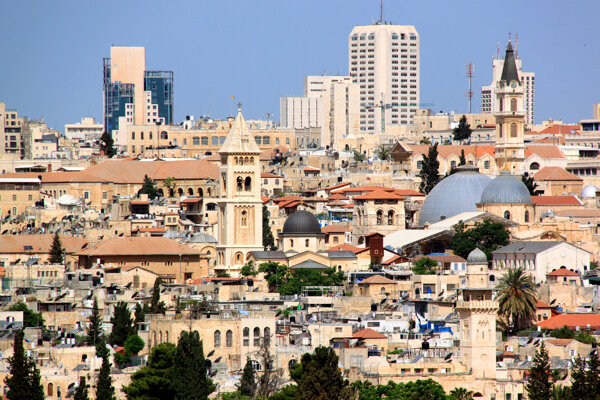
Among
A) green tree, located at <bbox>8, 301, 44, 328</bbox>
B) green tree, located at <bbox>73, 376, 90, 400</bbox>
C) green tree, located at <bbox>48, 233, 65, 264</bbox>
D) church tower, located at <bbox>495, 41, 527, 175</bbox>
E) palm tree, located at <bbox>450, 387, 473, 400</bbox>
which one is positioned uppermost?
church tower, located at <bbox>495, 41, 527, 175</bbox>

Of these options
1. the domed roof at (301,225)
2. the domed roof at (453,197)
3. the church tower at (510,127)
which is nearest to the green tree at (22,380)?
the domed roof at (301,225)

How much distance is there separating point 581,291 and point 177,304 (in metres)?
19.8

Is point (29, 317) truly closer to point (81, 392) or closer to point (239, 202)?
point (81, 392)

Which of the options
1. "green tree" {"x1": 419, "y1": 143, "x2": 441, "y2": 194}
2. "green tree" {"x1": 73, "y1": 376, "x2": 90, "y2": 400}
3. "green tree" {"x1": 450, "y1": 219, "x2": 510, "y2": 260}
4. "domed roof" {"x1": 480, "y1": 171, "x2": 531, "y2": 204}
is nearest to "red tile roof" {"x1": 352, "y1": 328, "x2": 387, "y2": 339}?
"green tree" {"x1": 73, "y1": 376, "x2": 90, "y2": 400}

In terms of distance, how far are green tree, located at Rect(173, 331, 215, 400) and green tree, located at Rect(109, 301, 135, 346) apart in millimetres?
10410

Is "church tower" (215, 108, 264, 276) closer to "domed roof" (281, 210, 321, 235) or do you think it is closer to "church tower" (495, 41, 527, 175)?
"domed roof" (281, 210, 321, 235)

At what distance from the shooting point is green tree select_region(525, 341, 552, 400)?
55344mm

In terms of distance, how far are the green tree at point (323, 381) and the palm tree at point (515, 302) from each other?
1903 cm

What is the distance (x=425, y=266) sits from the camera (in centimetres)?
8731

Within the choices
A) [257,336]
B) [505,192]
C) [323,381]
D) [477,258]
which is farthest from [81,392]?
[505,192]

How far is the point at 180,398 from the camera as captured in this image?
186 ft

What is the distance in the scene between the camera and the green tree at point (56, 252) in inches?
3538

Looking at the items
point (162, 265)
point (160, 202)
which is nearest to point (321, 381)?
point (162, 265)

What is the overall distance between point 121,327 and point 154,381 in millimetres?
10520
